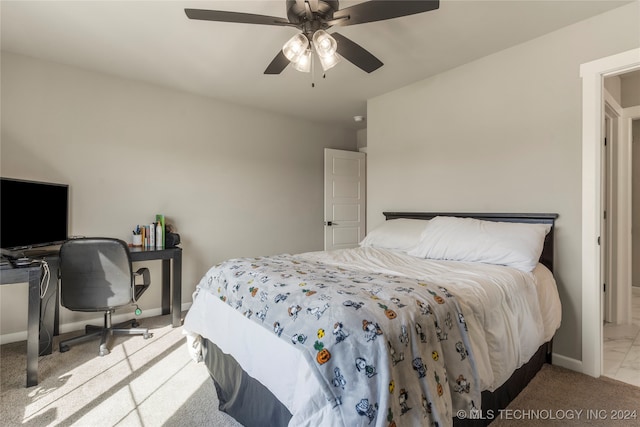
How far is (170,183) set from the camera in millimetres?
3375

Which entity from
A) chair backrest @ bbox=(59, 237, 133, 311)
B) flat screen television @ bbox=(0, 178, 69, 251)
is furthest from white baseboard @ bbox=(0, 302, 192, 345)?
flat screen television @ bbox=(0, 178, 69, 251)

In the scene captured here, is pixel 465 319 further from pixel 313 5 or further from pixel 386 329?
pixel 313 5

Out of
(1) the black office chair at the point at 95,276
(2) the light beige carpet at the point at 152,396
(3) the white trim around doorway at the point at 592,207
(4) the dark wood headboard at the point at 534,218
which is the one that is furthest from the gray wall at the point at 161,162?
(3) the white trim around doorway at the point at 592,207

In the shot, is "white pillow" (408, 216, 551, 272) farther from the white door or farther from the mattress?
the white door

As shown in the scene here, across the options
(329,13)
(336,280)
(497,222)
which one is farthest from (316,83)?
(336,280)

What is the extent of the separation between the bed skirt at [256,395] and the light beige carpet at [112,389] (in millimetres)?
106

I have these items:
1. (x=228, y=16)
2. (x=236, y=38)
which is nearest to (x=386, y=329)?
(x=228, y=16)

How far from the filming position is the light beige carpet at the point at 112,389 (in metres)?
1.65

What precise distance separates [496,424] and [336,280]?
3.68ft

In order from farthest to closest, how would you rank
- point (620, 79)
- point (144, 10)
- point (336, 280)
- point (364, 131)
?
1. point (364, 131)
2. point (620, 79)
3. point (144, 10)
4. point (336, 280)

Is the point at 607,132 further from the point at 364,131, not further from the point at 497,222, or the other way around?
the point at 364,131

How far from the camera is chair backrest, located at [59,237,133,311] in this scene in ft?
7.56

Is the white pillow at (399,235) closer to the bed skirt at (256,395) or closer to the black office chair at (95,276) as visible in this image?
the bed skirt at (256,395)

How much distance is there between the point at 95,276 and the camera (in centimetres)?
236
